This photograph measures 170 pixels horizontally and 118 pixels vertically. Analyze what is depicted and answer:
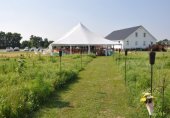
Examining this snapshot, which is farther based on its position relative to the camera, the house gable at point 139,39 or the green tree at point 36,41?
the green tree at point 36,41

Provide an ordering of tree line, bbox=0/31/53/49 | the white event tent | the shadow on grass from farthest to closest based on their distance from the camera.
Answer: tree line, bbox=0/31/53/49 < the white event tent < the shadow on grass

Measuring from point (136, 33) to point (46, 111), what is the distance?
6429cm

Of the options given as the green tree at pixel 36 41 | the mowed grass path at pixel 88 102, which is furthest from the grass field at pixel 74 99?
the green tree at pixel 36 41

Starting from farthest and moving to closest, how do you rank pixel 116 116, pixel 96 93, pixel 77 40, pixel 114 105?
pixel 77 40, pixel 96 93, pixel 114 105, pixel 116 116

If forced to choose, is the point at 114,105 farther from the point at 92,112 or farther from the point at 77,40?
the point at 77,40

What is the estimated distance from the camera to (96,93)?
42.6 ft

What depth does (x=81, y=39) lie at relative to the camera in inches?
1813

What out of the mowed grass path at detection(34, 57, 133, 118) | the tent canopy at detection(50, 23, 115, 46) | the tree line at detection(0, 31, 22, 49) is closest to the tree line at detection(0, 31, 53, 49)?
the tree line at detection(0, 31, 22, 49)

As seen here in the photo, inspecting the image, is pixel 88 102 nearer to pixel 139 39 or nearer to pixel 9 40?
pixel 139 39

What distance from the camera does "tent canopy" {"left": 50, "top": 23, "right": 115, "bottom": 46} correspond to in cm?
4508

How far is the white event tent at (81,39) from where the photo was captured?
45031 mm

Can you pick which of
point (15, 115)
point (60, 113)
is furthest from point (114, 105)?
point (15, 115)

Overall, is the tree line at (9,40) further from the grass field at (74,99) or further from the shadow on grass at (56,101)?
the shadow on grass at (56,101)

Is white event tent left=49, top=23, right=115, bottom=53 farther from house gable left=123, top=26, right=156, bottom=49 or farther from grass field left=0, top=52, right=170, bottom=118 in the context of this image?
grass field left=0, top=52, right=170, bottom=118
